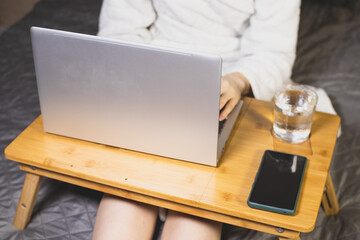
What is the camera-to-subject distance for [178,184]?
0.80 meters

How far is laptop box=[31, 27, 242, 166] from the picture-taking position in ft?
2.34

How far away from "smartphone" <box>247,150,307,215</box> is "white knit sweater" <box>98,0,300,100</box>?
0.25 metres

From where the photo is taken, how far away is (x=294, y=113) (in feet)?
2.82

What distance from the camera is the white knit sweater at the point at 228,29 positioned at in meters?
A: 1.07

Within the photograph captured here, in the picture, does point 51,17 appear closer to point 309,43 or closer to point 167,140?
point 309,43

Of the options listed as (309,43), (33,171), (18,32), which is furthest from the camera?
(18,32)

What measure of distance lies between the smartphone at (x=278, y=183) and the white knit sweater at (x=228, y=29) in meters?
0.25

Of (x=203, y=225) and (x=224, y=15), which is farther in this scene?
(x=224, y=15)

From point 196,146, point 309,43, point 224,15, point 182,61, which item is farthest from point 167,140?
point 309,43

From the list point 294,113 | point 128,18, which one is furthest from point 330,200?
point 128,18

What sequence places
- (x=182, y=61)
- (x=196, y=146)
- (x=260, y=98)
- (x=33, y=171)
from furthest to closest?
(x=260, y=98)
(x=33, y=171)
(x=196, y=146)
(x=182, y=61)

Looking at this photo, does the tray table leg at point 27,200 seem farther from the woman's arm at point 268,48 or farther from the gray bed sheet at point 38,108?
the woman's arm at point 268,48

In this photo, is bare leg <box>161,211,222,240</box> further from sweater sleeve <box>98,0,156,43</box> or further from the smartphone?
sweater sleeve <box>98,0,156,43</box>

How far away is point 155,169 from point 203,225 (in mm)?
160
